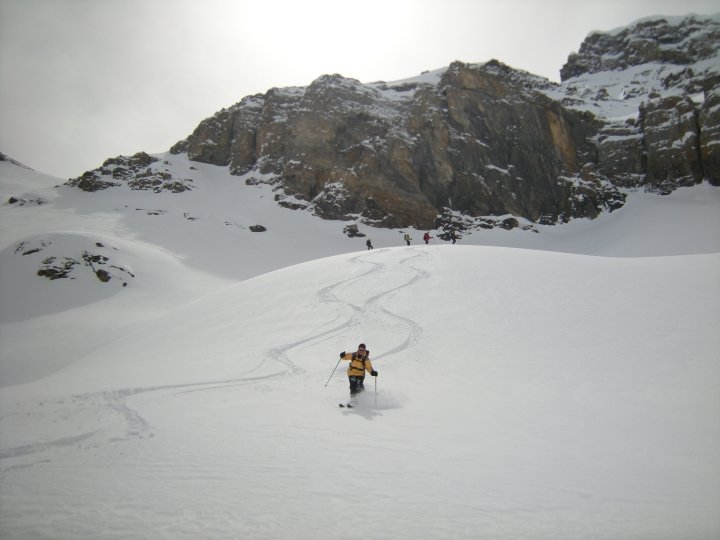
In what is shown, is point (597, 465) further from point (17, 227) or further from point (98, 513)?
point (17, 227)

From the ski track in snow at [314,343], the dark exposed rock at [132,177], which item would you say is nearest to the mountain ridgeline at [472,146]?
the dark exposed rock at [132,177]

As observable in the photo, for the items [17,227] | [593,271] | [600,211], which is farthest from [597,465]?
[600,211]

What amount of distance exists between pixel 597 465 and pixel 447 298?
10.5 meters

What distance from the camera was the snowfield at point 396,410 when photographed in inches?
189

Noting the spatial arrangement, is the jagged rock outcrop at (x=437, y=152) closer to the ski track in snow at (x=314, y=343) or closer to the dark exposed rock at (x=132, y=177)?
the dark exposed rock at (x=132, y=177)

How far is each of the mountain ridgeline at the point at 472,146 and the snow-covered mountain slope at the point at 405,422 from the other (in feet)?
166

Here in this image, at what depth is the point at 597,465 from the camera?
6660 millimetres

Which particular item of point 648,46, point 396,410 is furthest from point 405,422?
point 648,46

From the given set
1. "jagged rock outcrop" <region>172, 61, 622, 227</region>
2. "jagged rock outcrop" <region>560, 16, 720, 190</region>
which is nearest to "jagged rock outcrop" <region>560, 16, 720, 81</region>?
"jagged rock outcrop" <region>560, 16, 720, 190</region>

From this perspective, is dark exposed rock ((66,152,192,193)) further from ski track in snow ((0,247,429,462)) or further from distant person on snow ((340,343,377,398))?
distant person on snow ((340,343,377,398))

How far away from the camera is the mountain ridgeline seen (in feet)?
214

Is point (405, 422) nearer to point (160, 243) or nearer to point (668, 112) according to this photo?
point (160, 243)

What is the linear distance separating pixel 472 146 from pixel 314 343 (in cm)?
6573

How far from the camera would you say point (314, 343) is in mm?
13672
